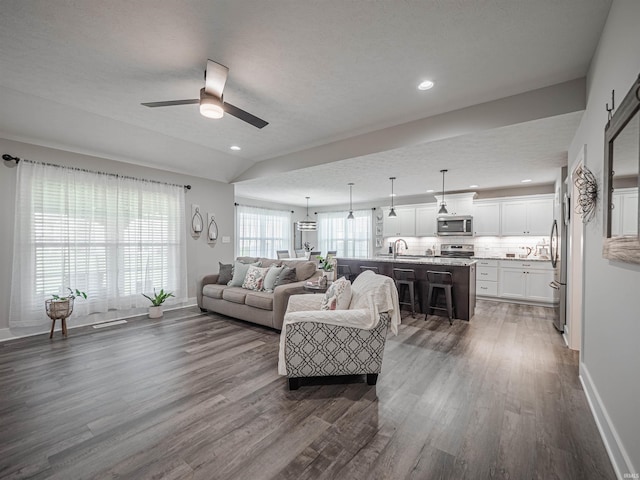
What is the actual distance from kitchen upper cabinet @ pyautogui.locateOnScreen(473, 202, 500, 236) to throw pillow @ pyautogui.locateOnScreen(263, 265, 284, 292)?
4798mm

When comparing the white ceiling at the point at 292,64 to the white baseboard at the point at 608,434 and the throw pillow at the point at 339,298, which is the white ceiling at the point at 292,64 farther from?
the white baseboard at the point at 608,434

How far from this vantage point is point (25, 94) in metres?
3.09

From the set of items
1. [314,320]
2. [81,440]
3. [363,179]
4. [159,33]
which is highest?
[159,33]

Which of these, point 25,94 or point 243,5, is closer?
point 243,5

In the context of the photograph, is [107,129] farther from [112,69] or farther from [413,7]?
[413,7]

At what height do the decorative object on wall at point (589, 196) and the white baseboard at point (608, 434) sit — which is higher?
the decorative object on wall at point (589, 196)

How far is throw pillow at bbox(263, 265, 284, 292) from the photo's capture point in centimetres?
438

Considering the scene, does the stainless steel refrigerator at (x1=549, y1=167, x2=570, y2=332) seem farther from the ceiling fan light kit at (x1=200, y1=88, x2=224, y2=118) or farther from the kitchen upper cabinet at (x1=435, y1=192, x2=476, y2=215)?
the ceiling fan light kit at (x1=200, y1=88, x2=224, y2=118)

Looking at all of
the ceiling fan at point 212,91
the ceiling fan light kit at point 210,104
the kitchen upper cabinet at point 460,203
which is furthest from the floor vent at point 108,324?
the kitchen upper cabinet at point 460,203

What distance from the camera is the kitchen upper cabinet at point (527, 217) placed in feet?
19.1

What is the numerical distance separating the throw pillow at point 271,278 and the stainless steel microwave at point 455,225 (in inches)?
175

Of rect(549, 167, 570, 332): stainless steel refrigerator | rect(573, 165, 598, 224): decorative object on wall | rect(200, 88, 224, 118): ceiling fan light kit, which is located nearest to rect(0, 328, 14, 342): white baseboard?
rect(200, 88, 224, 118): ceiling fan light kit

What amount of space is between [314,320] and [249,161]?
4.13 metres

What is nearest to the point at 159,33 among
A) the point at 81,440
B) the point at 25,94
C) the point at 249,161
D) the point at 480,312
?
the point at 25,94
